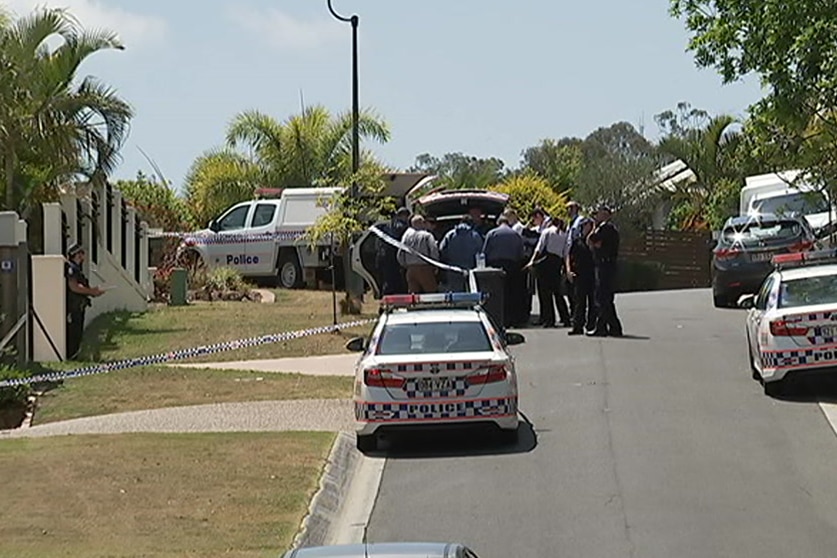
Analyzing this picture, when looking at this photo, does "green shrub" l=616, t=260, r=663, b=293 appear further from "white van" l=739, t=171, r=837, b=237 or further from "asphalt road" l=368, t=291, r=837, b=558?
"asphalt road" l=368, t=291, r=837, b=558

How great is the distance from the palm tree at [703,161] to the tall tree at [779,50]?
96.7 feet

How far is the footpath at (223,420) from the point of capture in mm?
16141

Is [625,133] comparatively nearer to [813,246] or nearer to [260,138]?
[260,138]

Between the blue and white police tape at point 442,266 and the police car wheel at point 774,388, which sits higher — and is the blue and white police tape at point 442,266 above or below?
above

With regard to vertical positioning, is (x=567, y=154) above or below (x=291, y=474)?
above

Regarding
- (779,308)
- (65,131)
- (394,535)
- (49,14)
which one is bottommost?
(394,535)

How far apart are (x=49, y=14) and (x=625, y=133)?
82.1m

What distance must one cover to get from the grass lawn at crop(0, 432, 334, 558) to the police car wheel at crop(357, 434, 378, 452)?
13.1 inches

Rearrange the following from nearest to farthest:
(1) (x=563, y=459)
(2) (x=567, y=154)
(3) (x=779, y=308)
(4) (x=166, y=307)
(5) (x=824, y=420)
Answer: (1) (x=563, y=459), (5) (x=824, y=420), (3) (x=779, y=308), (4) (x=166, y=307), (2) (x=567, y=154)

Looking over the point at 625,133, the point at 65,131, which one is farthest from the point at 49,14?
the point at 625,133

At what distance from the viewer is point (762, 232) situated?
27188 mm

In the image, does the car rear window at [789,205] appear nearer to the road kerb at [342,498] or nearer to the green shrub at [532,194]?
the green shrub at [532,194]

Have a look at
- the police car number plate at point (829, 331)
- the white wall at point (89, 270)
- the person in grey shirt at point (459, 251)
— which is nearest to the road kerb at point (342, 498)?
the police car number plate at point (829, 331)

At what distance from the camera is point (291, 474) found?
1343cm
